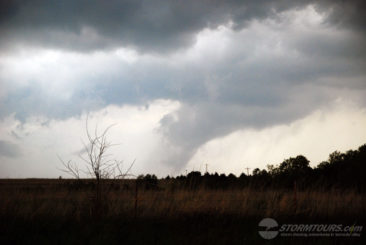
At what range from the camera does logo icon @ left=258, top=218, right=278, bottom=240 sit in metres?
8.36

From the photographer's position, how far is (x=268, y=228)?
8.95 metres

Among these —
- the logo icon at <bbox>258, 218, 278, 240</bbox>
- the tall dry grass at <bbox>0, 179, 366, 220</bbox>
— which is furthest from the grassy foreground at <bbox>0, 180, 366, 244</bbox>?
the logo icon at <bbox>258, 218, 278, 240</bbox>

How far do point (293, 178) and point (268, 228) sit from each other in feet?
66.5

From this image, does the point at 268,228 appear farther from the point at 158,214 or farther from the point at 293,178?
the point at 293,178

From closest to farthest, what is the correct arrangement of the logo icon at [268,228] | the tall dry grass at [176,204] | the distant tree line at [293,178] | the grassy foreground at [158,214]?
the grassy foreground at [158,214] → the logo icon at [268,228] → the tall dry grass at [176,204] → the distant tree line at [293,178]

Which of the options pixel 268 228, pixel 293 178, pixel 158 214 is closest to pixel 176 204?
pixel 158 214

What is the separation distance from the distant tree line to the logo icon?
248 centimetres

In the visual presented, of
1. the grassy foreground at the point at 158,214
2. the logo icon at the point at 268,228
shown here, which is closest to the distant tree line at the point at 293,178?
the grassy foreground at the point at 158,214

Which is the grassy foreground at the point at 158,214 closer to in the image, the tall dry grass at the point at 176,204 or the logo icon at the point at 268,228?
the tall dry grass at the point at 176,204

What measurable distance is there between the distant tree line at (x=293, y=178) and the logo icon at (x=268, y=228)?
248cm

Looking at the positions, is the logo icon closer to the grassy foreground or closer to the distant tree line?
the grassy foreground

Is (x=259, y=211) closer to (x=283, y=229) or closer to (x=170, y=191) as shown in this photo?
(x=283, y=229)

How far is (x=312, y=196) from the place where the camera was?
39.3ft

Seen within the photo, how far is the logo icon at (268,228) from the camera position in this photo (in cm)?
836
